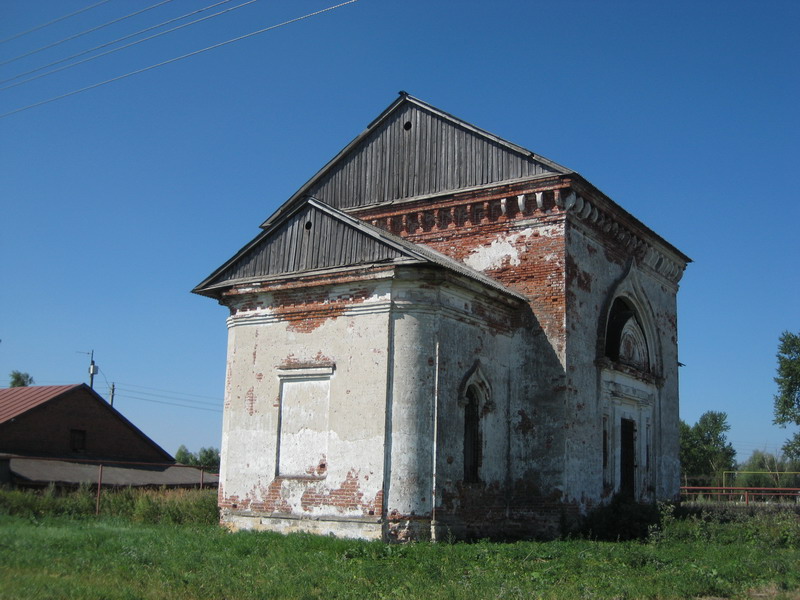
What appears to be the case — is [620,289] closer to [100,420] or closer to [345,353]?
[345,353]

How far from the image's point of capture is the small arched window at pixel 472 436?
48.8ft

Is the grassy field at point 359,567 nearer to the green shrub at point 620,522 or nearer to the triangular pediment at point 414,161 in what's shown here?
the green shrub at point 620,522

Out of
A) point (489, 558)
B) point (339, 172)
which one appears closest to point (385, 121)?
point (339, 172)

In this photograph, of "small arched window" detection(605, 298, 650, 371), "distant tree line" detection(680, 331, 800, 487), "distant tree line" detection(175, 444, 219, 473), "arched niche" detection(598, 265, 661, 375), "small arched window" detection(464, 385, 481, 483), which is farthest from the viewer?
"distant tree line" detection(175, 444, 219, 473)

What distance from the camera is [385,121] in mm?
19547

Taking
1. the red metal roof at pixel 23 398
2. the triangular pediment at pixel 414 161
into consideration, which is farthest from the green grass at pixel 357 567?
the red metal roof at pixel 23 398

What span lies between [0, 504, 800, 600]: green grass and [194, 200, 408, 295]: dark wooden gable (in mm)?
5016

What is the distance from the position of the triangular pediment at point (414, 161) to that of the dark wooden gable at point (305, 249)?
144 inches

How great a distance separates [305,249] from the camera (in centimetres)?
1536

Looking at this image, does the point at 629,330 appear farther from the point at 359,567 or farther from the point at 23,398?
the point at 23,398

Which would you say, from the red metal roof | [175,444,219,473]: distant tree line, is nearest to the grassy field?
the red metal roof

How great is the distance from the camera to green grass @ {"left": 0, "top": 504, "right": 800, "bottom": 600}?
8859mm

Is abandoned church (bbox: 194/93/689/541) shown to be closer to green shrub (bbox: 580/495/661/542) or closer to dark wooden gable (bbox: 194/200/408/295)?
dark wooden gable (bbox: 194/200/408/295)

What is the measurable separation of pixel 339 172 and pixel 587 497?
9890 millimetres
